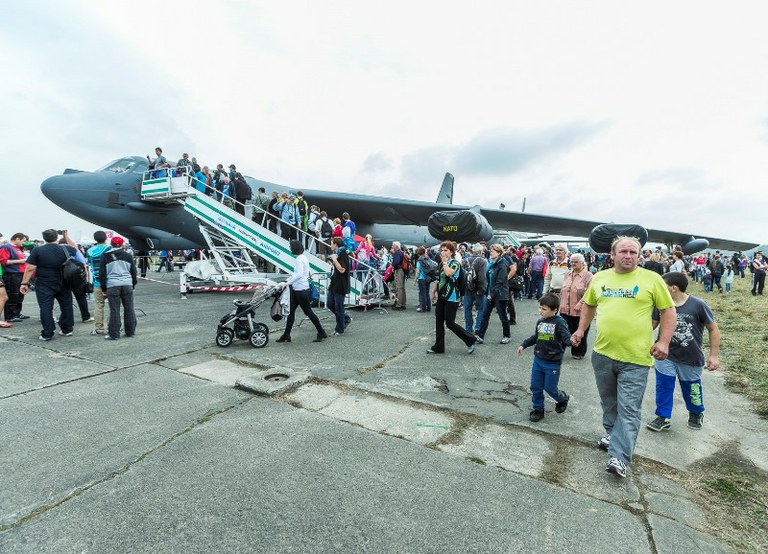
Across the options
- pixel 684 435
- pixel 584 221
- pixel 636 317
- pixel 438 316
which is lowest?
pixel 684 435

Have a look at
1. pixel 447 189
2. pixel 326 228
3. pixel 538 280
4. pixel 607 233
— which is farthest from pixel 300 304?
pixel 447 189

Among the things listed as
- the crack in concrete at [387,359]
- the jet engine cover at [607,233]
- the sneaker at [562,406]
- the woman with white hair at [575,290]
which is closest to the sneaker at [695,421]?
the sneaker at [562,406]

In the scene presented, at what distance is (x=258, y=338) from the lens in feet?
18.9

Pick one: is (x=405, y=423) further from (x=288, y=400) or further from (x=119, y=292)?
(x=119, y=292)

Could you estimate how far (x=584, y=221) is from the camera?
16547 millimetres

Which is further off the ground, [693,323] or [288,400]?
[693,323]

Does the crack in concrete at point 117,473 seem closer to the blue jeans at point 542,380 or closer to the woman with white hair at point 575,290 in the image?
the blue jeans at point 542,380

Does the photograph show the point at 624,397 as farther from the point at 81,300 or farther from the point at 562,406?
the point at 81,300

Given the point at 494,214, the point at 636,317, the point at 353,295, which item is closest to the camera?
the point at 636,317

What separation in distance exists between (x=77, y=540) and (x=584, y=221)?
1858 cm

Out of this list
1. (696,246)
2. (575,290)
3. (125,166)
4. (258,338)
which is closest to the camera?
(575,290)

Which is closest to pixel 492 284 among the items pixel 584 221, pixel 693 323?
pixel 693 323

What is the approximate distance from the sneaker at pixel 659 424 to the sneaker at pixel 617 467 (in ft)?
3.64

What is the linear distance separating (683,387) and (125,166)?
16068 mm
